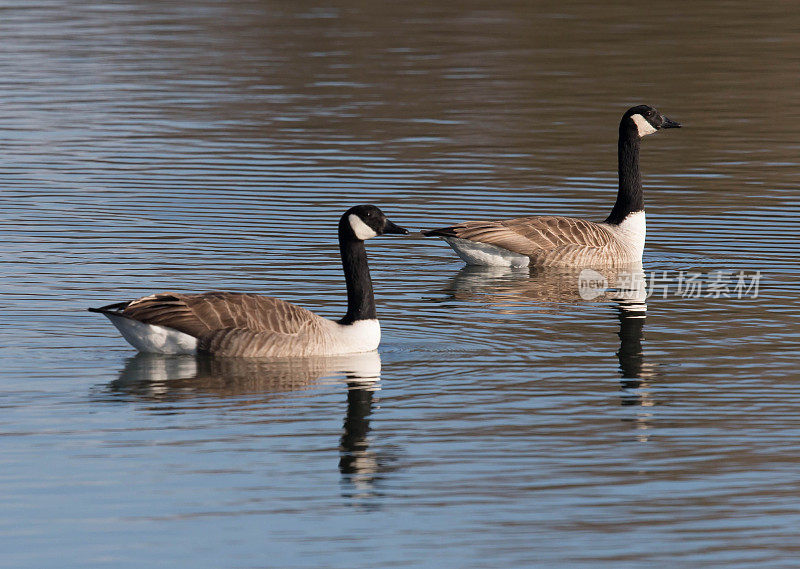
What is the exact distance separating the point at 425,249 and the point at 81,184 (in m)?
7.21

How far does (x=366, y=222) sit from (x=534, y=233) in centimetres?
593

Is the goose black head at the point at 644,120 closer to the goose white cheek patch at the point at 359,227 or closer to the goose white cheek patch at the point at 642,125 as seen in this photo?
the goose white cheek patch at the point at 642,125

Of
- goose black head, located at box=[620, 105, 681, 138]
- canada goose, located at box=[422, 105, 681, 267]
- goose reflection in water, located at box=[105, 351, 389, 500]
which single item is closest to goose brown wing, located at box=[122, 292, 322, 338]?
goose reflection in water, located at box=[105, 351, 389, 500]

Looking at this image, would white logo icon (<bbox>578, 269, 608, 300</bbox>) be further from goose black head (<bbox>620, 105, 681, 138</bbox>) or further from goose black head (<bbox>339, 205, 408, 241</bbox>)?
goose black head (<bbox>339, 205, 408, 241</bbox>)

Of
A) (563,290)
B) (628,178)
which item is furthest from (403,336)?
(628,178)

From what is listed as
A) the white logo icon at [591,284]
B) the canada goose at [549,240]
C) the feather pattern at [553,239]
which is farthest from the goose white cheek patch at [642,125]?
the white logo icon at [591,284]

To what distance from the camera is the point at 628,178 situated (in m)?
23.8

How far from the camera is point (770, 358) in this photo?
1619cm

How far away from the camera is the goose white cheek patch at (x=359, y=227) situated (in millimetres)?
16672

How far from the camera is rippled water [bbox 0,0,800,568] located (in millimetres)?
10938

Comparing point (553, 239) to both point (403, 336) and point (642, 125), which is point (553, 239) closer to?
point (642, 125)

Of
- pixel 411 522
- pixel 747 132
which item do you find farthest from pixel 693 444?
pixel 747 132

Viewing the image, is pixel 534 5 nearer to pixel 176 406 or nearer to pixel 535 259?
pixel 535 259

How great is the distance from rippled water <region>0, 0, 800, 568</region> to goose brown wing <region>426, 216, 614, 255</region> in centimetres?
53
